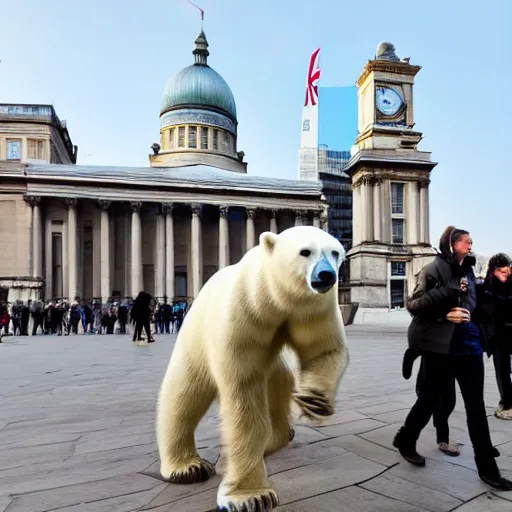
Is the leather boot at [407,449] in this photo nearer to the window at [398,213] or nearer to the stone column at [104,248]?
the window at [398,213]

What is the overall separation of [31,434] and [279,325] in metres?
3.07

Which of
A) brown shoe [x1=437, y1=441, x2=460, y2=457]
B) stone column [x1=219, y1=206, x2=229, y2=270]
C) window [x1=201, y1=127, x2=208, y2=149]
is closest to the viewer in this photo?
brown shoe [x1=437, y1=441, x2=460, y2=457]

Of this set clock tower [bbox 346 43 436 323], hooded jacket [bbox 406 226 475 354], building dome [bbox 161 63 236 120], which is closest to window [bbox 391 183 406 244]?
clock tower [bbox 346 43 436 323]

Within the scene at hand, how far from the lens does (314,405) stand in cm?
277

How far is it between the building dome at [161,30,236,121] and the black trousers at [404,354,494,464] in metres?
55.6

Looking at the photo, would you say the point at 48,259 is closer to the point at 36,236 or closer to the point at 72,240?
the point at 36,236

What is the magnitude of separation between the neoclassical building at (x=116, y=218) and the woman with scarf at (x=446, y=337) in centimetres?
3627

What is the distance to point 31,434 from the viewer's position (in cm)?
465

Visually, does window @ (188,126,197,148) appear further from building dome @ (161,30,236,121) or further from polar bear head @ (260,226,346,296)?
polar bear head @ (260,226,346,296)

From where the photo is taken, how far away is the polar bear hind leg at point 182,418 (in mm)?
3318

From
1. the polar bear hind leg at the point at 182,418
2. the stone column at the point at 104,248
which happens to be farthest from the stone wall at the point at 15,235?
the polar bear hind leg at the point at 182,418

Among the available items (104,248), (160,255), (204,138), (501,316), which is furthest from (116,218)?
(501,316)

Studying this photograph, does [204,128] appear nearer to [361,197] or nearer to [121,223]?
[121,223]

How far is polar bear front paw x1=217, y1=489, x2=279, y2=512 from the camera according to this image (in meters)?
2.79
